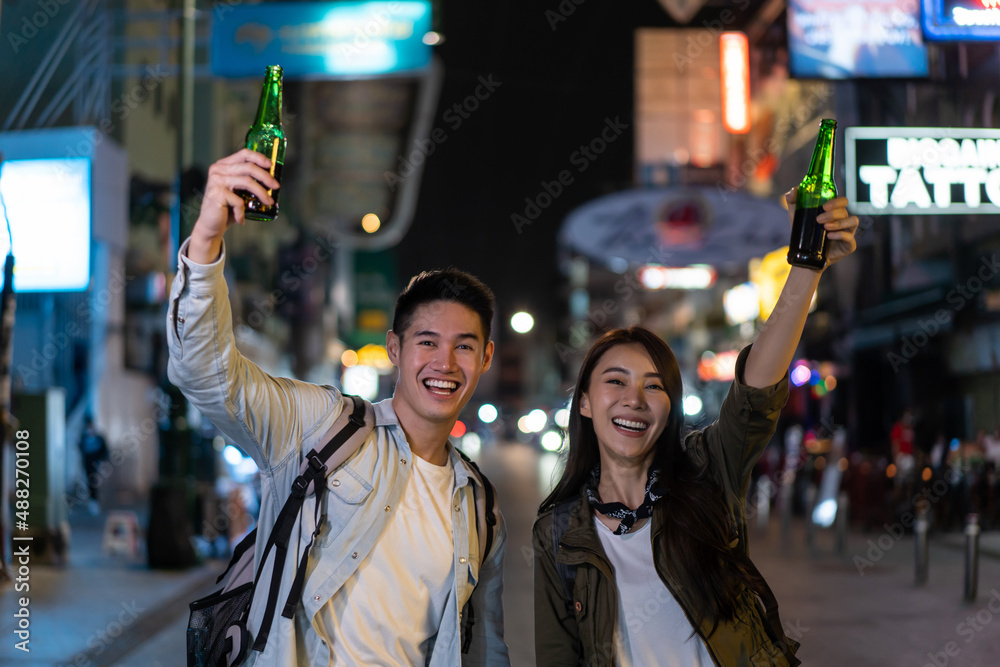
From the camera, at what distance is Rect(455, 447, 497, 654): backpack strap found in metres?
2.96

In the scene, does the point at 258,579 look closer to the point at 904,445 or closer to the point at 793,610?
the point at 793,610

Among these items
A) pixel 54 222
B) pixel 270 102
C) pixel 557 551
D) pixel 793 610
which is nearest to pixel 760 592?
pixel 557 551

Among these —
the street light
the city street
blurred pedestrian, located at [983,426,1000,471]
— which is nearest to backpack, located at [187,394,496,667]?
the city street

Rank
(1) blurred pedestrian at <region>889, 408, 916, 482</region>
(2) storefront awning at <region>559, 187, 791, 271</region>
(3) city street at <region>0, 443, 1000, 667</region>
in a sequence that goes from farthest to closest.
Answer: (2) storefront awning at <region>559, 187, 791, 271</region> → (1) blurred pedestrian at <region>889, 408, 916, 482</region> → (3) city street at <region>0, 443, 1000, 667</region>

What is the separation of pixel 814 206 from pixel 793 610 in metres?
7.35

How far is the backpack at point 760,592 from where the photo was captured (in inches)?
112

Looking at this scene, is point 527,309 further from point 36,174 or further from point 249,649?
point 249,649

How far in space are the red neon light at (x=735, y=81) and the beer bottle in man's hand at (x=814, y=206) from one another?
88.9 ft

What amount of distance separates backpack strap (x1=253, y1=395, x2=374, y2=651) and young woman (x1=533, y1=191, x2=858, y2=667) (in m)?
0.71

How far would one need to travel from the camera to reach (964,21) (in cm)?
568

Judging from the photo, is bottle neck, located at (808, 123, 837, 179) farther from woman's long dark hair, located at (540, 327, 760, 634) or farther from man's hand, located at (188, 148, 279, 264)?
man's hand, located at (188, 148, 279, 264)

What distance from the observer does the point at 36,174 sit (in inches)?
334

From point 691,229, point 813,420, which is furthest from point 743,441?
point 813,420

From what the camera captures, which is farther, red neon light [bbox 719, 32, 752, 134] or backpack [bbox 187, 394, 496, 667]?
red neon light [bbox 719, 32, 752, 134]
